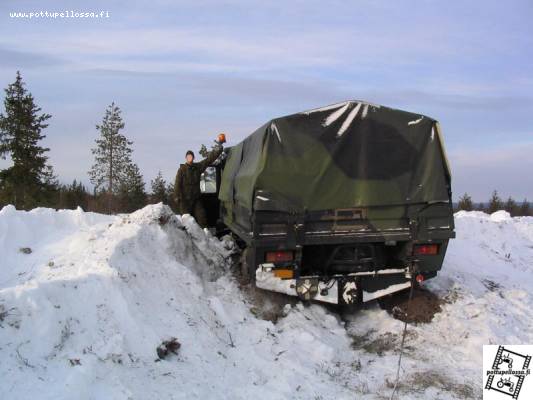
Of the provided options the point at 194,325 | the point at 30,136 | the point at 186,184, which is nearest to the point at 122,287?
the point at 194,325

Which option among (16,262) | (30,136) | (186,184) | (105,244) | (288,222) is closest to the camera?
(288,222)

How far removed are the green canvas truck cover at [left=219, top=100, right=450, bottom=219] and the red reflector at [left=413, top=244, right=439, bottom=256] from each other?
61 centimetres

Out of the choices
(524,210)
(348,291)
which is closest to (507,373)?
(348,291)

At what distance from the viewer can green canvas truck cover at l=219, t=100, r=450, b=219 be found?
636cm

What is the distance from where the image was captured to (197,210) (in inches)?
415

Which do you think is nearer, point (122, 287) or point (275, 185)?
point (122, 287)

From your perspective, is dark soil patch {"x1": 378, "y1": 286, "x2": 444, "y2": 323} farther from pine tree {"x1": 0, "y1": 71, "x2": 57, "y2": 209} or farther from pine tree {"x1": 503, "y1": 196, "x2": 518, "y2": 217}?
pine tree {"x1": 503, "y1": 196, "x2": 518, "y2": 217}

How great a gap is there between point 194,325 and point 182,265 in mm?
1415

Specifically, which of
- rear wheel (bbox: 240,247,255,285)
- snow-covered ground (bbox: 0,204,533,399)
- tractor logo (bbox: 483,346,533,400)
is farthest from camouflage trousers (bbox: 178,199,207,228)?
tractor logo (bbox: 483,346,533,400)

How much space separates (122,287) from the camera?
18.2 ft

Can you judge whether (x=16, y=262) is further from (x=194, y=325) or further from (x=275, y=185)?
(x=275, y=185)

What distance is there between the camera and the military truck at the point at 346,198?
249 inches

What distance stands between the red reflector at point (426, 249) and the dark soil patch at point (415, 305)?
831 millimetres

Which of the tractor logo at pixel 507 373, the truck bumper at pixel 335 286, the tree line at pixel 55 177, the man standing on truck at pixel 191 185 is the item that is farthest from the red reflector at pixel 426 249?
the tree line at pixel 55 177
